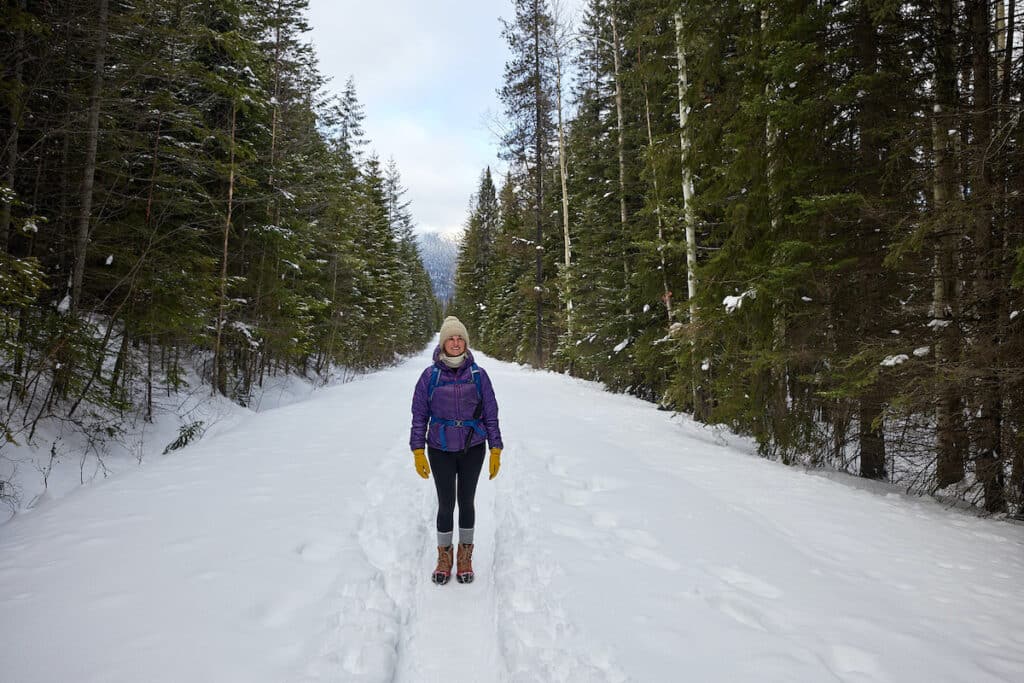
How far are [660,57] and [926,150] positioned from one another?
234 inches

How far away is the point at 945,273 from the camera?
18.8ft

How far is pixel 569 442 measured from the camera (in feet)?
27.1

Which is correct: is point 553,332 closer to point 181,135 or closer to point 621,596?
point 181,135

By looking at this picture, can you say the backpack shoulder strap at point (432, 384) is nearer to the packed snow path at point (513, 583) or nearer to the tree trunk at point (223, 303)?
the packed snow path at point (513, 583)

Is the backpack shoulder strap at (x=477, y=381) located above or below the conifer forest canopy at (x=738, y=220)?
below

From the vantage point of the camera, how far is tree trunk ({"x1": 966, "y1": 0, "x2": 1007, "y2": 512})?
4938 mm

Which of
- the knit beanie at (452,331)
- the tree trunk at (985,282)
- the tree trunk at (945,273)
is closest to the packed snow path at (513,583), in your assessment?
the tree trunk at (985,282)

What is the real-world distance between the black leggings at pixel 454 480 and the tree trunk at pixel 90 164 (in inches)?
280

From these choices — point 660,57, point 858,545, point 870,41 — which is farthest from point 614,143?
point 858,545

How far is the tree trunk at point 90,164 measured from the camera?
23.3 feet

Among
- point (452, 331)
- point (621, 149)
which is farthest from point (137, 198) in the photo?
point (621, 149)

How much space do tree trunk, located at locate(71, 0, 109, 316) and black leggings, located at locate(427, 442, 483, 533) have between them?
7100mm

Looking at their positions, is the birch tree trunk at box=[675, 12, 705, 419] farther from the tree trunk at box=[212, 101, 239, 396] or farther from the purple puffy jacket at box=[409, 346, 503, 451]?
the tree trunk at box=[212, 101, 239, 396]

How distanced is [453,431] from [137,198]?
8432 millimetres
